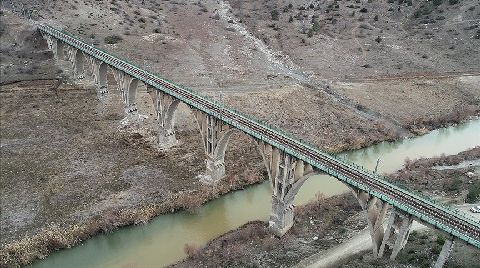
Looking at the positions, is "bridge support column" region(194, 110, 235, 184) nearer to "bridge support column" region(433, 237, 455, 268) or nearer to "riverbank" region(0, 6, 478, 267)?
"riverbank" region(0, 6, 478, 267)

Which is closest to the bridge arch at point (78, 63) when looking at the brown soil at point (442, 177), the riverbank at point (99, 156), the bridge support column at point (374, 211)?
the riverbank at point (99, 156)

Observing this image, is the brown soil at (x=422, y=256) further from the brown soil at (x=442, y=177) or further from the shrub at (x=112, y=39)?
the shrub at (x=112, y=39)

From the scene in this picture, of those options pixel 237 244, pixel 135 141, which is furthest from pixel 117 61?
pixel 237 244

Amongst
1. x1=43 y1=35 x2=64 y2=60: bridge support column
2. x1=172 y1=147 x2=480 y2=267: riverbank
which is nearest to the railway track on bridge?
x1=172 y1=147 x2=480 y2=267: riverbank

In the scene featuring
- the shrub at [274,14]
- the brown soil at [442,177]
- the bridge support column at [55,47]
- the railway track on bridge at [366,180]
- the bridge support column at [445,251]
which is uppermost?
the shrub at [274,14]

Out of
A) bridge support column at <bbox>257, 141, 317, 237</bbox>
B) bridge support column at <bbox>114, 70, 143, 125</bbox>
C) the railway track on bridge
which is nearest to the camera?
the railway track on bridge

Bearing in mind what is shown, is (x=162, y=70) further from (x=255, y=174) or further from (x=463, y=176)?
(x=463, y=176)

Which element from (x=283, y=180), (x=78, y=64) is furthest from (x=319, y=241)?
(x=78, y=64)
